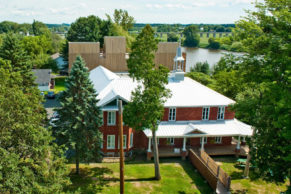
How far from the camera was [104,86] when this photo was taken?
1139 inches

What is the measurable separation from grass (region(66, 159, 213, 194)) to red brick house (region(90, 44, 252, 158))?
2.02 meters

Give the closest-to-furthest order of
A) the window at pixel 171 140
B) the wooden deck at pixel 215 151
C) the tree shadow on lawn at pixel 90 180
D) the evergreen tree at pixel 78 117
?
the tree shadow on lawn at pixel 90 180 → the evergreen tree at pixel 78 117 → the wooden deck at pixel 215 151 → the window at pixel 171 140

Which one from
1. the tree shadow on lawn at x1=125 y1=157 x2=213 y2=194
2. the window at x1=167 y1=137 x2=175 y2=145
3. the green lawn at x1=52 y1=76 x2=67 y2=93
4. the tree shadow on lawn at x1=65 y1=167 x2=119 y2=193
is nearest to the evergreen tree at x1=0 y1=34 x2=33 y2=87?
the tree shadow on lawn at x1=65 y1=167 x2=119 y2=193

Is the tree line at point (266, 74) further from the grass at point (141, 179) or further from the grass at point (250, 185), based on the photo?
the grass at point (141, 179)

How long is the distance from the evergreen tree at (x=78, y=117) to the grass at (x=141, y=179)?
176 centimetres

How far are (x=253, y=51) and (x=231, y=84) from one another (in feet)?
67.3

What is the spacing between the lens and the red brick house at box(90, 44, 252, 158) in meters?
24.7

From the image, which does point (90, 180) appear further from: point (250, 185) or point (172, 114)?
point (250, 185)

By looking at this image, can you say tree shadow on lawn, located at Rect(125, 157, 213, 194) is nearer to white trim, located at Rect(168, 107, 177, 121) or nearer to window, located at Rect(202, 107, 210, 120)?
white trim, located at Rect(168, 107, 177, 121)

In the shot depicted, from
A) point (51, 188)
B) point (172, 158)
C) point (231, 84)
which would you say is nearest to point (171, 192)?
point (172, 158)

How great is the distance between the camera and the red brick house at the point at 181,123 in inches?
973

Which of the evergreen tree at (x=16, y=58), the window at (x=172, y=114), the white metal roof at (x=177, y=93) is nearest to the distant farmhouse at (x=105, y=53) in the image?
the evergreen tree at (x=16, y=58)

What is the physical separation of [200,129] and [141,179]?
7.52 metres

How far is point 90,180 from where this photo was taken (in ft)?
68.2
